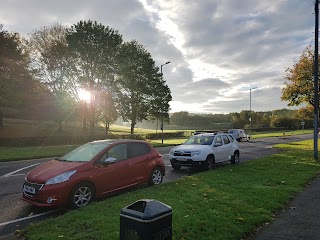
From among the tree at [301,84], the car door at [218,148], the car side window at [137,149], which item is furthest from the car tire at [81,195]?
the tree at [301,84]

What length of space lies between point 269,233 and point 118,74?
39.3 metres

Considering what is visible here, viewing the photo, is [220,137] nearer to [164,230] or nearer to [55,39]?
[164,230]

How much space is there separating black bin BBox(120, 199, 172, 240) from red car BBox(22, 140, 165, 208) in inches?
165

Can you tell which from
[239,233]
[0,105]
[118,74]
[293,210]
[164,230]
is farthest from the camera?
[118,74]

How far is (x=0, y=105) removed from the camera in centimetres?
3409

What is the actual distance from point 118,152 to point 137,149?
846mm

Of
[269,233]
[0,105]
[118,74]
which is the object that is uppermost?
[118,74]

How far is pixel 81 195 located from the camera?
22.3 ft

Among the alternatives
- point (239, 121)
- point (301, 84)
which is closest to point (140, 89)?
point (301, 84)

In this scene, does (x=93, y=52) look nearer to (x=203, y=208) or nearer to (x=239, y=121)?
(x=203, y=208)

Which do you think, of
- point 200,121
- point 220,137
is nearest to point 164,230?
point 220,137

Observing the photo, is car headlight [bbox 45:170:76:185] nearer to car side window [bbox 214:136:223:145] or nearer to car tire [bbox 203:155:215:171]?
car tire [bbox 203:155:215:171]

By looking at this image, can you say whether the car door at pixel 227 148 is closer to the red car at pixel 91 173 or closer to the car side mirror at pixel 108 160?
the red car at pixel 91 173

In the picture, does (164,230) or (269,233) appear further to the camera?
(269,233)
